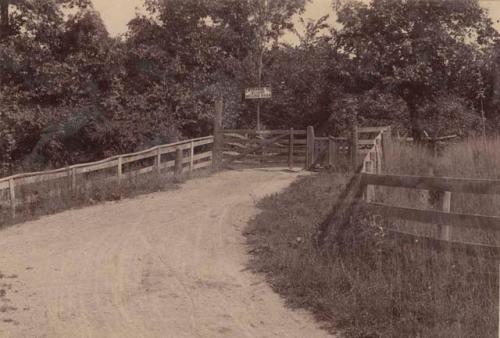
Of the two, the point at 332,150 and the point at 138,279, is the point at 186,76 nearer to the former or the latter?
→ the point at 332,150

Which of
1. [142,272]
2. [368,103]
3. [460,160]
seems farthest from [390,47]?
[142,272]

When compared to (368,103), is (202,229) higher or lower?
lower

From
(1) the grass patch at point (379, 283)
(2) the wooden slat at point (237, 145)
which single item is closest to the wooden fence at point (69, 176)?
(2) the wooden slat at point (237, 145)

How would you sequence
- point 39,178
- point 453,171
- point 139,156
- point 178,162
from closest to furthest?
point 453,171, point 39,178, point 139,156, point 178,162

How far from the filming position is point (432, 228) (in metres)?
7.19

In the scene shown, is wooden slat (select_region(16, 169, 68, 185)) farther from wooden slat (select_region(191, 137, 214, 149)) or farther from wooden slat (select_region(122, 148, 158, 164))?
wooden slat (select_region(191, 137, 214, 149))

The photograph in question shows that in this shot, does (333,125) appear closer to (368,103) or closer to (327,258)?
(368,103)

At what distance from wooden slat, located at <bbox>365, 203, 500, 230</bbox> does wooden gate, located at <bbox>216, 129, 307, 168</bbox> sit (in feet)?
37.6

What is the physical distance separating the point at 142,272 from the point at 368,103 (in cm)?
1400

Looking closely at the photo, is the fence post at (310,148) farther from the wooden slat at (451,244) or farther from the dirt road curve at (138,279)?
the wooden slat at (451,244)

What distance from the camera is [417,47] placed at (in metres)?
20.0

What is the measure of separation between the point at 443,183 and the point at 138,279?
145 inches

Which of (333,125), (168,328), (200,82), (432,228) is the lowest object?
(168,328)

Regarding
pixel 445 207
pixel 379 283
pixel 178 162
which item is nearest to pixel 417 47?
pixel 178 162
